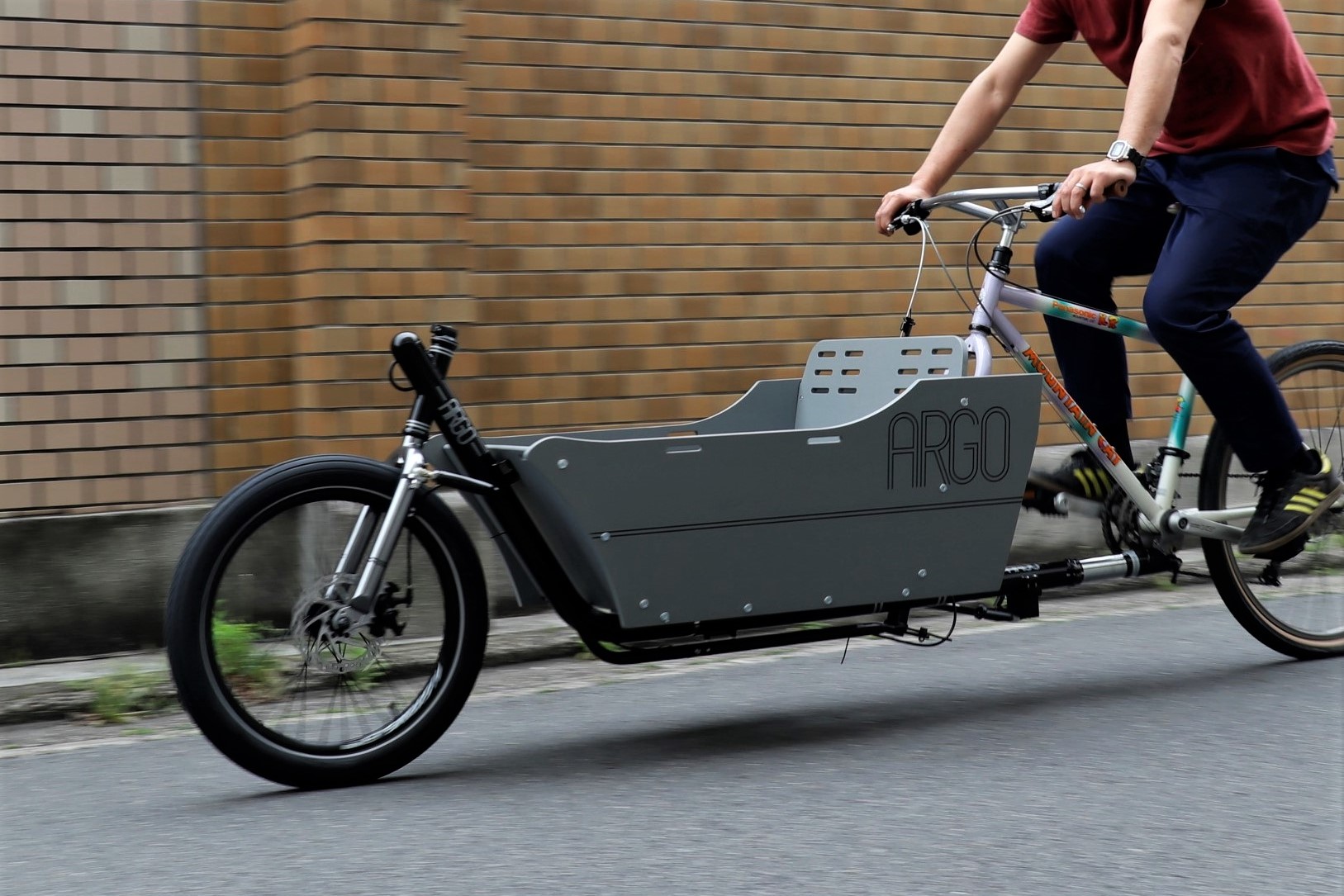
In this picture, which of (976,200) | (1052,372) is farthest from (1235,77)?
(1052,372)

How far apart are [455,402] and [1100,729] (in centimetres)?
189

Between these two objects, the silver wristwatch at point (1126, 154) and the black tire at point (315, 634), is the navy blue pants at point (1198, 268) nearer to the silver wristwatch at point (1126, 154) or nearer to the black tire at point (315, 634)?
the silver wristwatch at point (1126, 154)

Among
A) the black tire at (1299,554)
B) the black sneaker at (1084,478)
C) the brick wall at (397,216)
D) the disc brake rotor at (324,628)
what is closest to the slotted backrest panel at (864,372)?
the black sneaker at (1084,478)

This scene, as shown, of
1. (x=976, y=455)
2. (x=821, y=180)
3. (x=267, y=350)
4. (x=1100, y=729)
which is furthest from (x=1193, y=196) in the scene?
(x=267, y=350)

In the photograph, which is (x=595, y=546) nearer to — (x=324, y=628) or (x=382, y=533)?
(x=382, y=533)

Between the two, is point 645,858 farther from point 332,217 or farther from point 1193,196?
point 332,217

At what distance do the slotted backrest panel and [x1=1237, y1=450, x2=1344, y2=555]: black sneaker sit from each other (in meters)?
1.11

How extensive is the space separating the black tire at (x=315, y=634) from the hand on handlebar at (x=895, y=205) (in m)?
1.62

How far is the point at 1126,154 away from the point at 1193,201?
0.47m

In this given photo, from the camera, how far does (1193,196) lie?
4.71m

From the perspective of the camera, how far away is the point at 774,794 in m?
3.81

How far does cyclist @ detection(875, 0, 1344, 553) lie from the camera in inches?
180

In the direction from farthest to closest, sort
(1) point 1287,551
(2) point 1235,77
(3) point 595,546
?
(1) point 1287,551
(2) point 1235,77
(3) point 595,546

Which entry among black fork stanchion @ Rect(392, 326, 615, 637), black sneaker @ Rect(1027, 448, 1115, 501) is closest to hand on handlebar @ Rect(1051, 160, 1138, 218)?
black sneaker @ Rect(1027, 448, 1115, 501)
